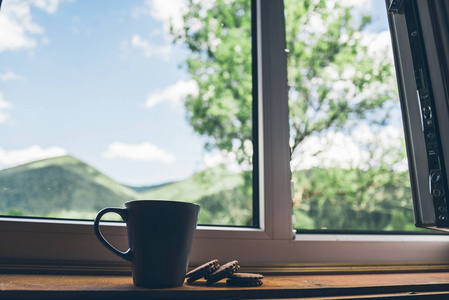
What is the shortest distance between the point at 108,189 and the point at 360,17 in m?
1.78

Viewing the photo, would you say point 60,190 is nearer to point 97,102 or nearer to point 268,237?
point 97,102

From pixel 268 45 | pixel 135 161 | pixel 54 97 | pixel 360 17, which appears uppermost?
pixel 360 17

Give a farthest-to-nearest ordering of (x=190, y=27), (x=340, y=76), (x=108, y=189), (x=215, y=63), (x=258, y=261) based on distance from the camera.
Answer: (x=340, y=76) < (x=215, y=63) < (x=190, y=27) < (x=108, y=189) < (x=258, y=261)

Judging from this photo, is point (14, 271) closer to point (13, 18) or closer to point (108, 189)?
point (108, 189)

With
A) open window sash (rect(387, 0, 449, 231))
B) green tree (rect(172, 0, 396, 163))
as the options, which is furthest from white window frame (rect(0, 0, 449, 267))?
green tree (rect(172, 0, 396, 163))

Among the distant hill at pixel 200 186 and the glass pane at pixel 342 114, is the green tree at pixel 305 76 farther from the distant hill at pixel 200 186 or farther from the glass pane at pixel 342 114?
the distant hill at pixel 200 186

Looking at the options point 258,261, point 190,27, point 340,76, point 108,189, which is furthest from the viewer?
point 340,76

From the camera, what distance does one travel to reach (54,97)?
86 cm

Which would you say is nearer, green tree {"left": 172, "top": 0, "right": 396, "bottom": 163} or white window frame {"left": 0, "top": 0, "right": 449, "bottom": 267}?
white window frame {"left": 0, "top": 0, "right": 449, "bottom": 267}

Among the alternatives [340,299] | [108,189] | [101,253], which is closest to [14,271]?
[101,253]

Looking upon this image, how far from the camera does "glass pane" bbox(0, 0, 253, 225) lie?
2.54 feet

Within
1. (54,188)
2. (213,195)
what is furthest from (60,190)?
(213,195)

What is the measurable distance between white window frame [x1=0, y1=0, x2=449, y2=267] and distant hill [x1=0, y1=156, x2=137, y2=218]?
0.43 feet

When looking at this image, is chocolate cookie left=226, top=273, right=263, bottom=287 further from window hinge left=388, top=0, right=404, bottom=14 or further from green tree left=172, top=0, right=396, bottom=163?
green tree left=172, top=0, right=396, bottom=163
